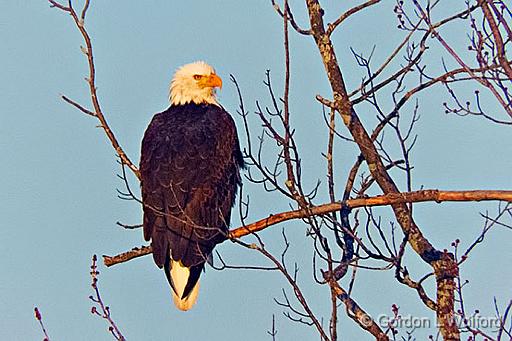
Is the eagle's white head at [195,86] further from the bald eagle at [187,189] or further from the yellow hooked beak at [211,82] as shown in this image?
the bald eagle at [187,189]

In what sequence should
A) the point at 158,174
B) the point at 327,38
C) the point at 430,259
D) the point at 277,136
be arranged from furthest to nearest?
the point at 158,174 → the point at 327,38 → the point at 430,259 → the point at 277,136

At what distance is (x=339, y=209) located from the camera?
4902mm

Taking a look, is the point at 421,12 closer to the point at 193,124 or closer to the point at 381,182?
the point at 381,182

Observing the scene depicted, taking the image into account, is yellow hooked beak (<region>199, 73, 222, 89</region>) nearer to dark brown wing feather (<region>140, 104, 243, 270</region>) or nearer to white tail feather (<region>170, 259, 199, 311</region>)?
dark brown wing feather (<region>140, 104, 243, 270</region>)

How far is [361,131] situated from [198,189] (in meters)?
1.31

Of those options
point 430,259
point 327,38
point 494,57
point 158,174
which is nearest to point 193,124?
point 158,174

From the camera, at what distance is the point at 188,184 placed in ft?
22.1

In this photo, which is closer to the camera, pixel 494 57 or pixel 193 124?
pixel 494 57

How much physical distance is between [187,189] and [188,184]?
0.04 metres

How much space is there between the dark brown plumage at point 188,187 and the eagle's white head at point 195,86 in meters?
0.70

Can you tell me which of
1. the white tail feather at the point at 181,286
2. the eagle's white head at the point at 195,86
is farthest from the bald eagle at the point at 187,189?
the eagle's white head at the point at 195,86

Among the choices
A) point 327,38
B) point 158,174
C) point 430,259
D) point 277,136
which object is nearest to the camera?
point 277,136

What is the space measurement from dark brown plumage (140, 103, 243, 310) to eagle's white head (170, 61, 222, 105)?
2.30 ft

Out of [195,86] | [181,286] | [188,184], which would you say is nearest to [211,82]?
[195,86]
